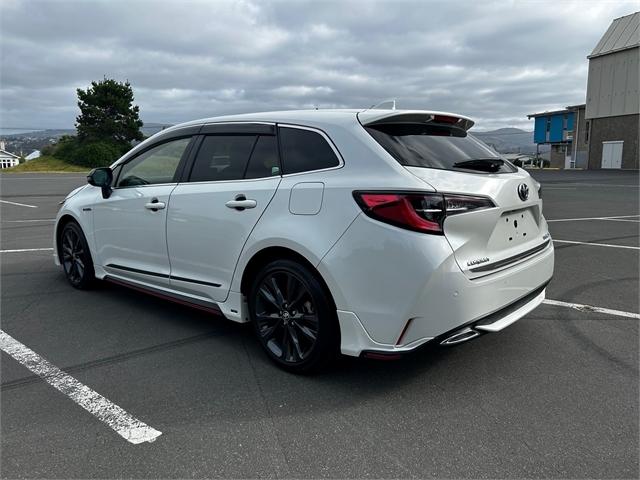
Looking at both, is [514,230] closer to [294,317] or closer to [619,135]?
[294,317]

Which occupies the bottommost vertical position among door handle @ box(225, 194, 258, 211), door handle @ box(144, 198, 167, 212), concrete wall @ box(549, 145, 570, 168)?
concrete wall @ box(549, 145, 570, 168)

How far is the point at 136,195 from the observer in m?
4.53

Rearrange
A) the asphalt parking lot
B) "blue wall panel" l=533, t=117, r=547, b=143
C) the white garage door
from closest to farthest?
the asphalt parking lot
the white garage door
"blue wall panel" l=533, t=117, r=547, b=143

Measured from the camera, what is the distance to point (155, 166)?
4.57 m

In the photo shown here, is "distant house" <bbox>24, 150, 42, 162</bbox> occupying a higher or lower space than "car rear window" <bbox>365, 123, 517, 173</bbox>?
lower

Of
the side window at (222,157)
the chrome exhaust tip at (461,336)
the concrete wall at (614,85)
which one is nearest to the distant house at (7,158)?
the concrete wall at (614,85)

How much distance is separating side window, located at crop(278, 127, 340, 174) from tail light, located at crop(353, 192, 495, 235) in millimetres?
473

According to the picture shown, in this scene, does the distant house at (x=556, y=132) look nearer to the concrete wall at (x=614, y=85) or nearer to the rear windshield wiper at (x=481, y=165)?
the concrete wall at (x=614, y=85)

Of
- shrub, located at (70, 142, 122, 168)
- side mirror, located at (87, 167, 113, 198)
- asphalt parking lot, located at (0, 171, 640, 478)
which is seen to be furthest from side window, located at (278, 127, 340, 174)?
shrub, located at (70, 142, 122, 168)

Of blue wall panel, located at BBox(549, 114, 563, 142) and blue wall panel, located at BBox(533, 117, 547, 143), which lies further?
blue wall panel, located at BBox(533, 117, 547, 143)

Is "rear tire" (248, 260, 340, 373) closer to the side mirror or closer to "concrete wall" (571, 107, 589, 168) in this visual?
the side mirror

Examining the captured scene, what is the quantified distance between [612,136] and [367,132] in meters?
45.9

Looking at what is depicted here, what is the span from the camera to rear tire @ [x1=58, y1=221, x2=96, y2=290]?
17.3 ft

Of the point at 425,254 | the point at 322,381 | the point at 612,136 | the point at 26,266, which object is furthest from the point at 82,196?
the point at 612,136
